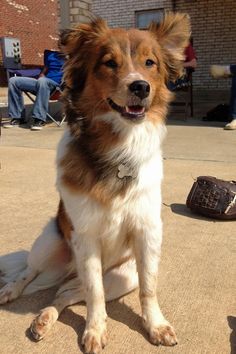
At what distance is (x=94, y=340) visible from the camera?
7.02 feet

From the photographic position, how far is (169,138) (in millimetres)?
7660

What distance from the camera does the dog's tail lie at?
2.61 meters

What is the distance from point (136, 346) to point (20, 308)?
0.80m

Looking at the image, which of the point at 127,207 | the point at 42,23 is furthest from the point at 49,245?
the point at 42,23

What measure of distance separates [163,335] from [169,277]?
673mm

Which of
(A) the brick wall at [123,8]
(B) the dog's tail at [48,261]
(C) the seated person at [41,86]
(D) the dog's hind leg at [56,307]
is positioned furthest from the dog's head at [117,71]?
(A) the brick wall at [123,8]

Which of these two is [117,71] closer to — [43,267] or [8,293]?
[43,267]

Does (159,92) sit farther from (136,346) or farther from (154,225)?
(136,346)

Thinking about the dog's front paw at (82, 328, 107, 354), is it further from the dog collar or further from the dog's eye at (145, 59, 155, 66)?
the dog's eye at (145, 59, 155, 66)

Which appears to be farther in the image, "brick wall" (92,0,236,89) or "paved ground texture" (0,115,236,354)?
"brick wall" (92,0,236,89)

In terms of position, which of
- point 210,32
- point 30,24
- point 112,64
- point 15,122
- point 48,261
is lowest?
point 15,122

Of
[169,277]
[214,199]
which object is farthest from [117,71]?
[214,199]

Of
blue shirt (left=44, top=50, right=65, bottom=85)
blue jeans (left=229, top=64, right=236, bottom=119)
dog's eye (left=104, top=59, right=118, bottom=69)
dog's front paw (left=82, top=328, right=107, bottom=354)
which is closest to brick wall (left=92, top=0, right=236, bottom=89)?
blue jeans (left=229, top=64, right=236, bottom=119)

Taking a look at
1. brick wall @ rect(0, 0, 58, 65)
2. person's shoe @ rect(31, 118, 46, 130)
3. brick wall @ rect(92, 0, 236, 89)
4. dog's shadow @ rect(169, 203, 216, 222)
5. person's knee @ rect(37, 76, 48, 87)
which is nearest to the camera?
dog's shadow @ rect(169, 203, 216, 222)
